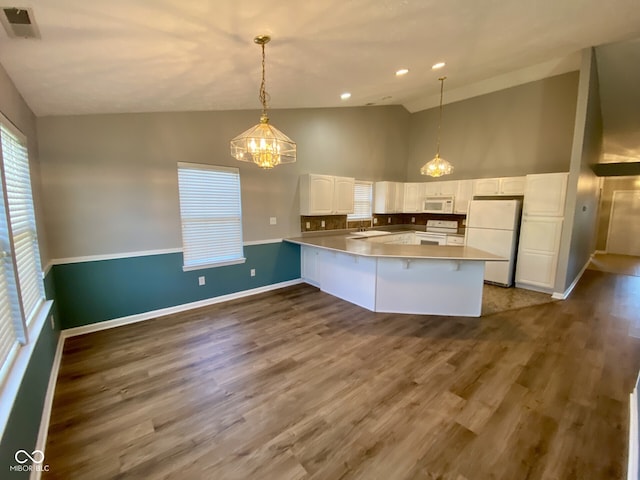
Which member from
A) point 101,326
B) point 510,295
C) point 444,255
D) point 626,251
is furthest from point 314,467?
point 626,251

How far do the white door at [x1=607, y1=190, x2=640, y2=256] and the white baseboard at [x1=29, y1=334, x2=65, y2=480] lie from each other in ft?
40.7

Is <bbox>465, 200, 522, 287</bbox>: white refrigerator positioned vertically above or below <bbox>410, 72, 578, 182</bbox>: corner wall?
below

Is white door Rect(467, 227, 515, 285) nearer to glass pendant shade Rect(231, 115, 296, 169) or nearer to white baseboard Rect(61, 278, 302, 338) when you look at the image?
white baseboard Rect(61, 278, 302, 338)

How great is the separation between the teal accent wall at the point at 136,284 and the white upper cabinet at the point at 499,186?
4231 mm

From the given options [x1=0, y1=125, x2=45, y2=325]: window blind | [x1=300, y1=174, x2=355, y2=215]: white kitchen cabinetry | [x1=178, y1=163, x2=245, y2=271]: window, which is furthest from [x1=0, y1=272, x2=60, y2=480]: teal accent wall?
[x1=300, y1=174, x2=355, y2=215]: white kitchen cabinetry

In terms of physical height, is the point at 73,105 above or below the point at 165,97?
below

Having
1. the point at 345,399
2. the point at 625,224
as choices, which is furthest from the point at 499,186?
the point at 625,224

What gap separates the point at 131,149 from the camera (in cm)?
329

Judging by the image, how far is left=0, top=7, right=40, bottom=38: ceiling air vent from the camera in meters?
1.31

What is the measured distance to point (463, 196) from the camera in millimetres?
5703

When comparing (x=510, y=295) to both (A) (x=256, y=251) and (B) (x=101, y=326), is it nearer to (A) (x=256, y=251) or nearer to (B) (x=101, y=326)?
(A) (x=256, y=251)

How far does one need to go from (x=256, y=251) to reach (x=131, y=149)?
214 cm

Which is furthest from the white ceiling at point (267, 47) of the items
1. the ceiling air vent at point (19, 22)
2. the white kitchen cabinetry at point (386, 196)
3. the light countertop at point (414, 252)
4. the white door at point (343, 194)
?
the white kitchen cabinetry at point (386, 196)

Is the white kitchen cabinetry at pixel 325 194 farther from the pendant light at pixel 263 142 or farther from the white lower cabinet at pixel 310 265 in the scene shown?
the pendant light at pixel 263 142
